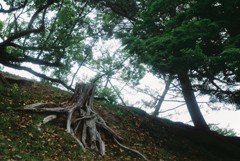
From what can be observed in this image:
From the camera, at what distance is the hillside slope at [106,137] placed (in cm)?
886

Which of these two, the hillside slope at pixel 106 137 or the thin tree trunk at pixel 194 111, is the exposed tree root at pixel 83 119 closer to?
the hillside slope at pixel 106 137

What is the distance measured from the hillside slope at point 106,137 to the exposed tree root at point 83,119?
0.24m

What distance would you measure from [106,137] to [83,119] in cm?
112

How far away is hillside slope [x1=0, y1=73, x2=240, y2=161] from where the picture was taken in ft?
29.1

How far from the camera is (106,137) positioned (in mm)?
12008

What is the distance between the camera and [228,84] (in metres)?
13.6

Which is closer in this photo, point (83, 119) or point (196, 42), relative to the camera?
point (196, 42)

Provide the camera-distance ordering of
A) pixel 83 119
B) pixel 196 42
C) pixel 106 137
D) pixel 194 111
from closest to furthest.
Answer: pixel 196 42
pixel 83 119
pixel 106 137
pixel 194 111

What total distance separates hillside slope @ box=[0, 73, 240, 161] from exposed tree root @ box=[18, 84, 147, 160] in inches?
9.5

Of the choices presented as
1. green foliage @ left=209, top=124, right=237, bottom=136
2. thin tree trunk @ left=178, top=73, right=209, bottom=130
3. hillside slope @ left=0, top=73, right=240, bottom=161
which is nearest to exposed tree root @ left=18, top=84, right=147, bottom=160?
hillside slope @ left=0, top=73, right=240, bottom=161

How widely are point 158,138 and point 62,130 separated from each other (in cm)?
550

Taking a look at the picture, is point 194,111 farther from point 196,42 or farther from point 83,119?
point 83,119

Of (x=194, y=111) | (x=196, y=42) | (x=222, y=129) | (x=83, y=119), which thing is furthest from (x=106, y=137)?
(x=222, y=129)

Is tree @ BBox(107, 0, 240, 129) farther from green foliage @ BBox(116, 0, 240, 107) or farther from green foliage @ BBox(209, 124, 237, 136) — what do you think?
green foliage @ BBox(209, 124, 237, 136)
